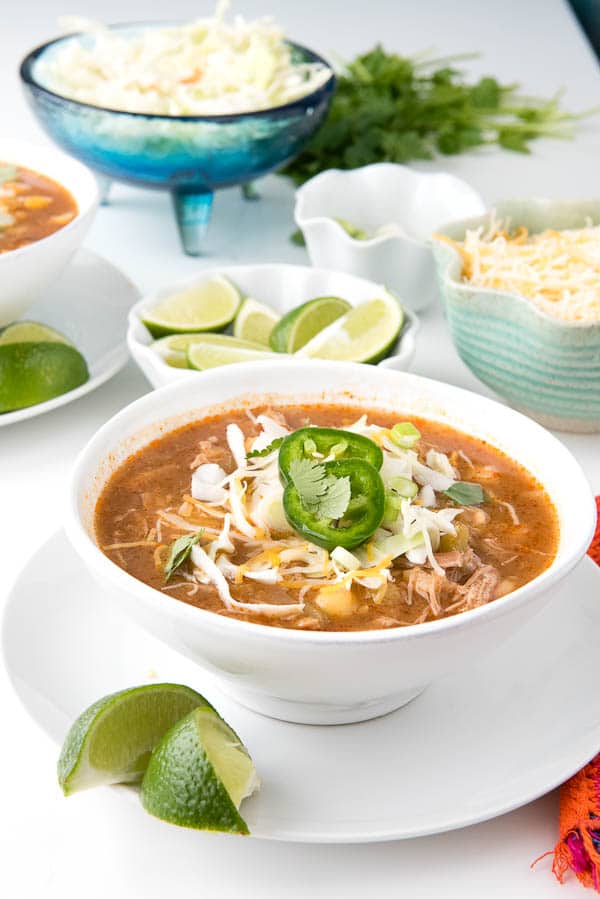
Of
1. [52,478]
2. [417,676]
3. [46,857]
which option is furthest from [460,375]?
[46,857]

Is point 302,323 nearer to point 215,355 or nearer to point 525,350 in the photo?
point 215,355

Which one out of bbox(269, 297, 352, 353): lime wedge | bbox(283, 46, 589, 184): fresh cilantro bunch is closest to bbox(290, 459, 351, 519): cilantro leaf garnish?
bbox(269, 297, 352, 353): lime wedge

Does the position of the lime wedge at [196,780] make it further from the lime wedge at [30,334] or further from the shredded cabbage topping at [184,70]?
the shredded cabbage topping at [184,70]

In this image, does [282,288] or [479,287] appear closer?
[479,287]

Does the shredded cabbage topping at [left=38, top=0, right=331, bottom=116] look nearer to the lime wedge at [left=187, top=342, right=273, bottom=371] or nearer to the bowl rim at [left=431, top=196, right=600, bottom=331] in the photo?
the bowl rim at [left=431, top=196, right=600, bottom=331]

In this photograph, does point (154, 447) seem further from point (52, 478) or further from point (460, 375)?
point (460, 375)

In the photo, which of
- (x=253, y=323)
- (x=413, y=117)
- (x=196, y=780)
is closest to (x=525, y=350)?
(x=253, y=323)
